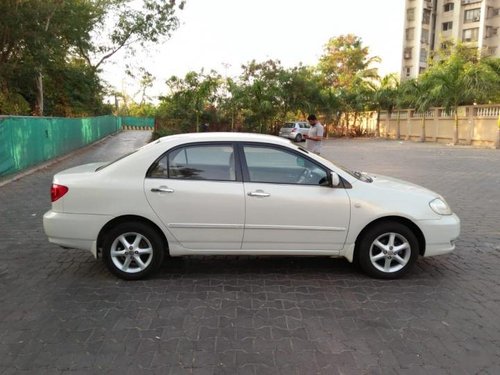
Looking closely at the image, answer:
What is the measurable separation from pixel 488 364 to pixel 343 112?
41.7m

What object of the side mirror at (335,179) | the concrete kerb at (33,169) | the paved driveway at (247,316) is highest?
the side mirror at (335,179)

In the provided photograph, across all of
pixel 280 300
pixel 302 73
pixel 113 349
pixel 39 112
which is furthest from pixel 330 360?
pixel 302 73

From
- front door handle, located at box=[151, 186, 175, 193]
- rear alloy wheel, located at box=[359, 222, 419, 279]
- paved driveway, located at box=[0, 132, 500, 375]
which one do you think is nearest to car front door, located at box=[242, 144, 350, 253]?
rear alloy wheel, located at box=[359, 222, 419, 279]

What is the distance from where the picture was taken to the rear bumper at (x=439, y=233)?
492 cm

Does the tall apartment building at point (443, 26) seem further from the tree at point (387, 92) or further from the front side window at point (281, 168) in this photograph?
the front side window at point (281, 168)

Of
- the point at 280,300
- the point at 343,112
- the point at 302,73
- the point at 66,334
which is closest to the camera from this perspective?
the point at 66,334

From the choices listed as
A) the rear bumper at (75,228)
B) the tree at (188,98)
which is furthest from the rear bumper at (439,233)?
the tree at (188,98)

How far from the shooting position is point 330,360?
3352 millimetres

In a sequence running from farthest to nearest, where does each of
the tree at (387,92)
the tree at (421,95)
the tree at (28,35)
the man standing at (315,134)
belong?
the tree at (387,92) → the tree at (421,95) → the tree at (28,35) → the man standing at (315,134)

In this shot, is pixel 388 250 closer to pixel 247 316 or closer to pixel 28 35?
pixel 247 316

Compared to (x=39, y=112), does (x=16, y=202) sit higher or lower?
lower

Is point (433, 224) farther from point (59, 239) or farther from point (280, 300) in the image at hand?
point (59, 239)

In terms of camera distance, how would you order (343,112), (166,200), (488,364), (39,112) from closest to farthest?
1. (488,364)
2. (166,200)
3. (39,112)
4. (343,112)

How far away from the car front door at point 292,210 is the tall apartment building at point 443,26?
64713 mm
